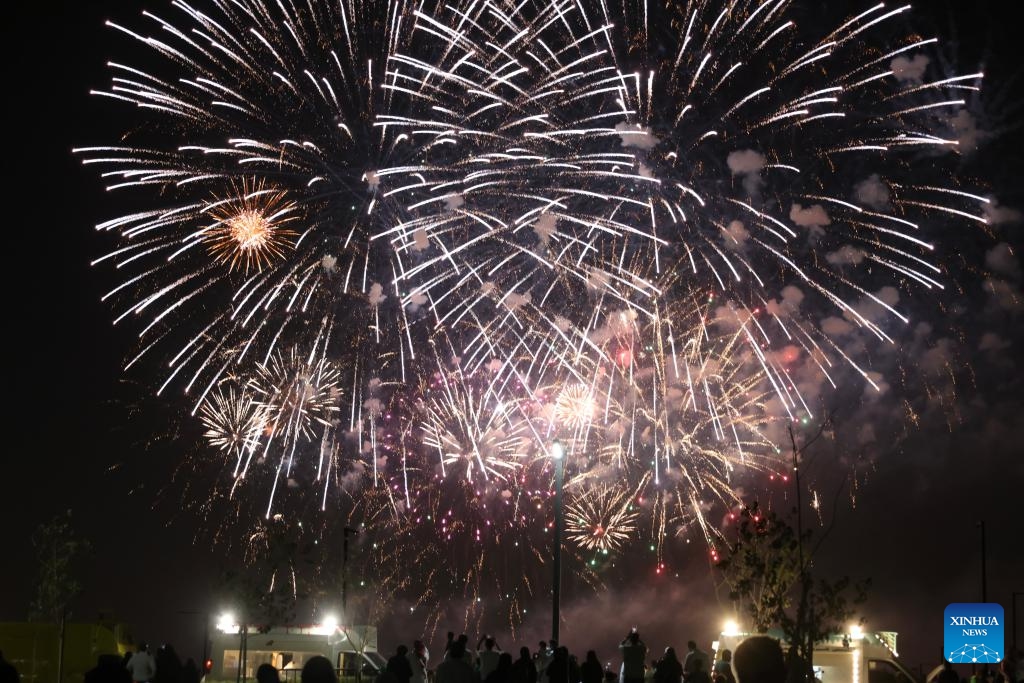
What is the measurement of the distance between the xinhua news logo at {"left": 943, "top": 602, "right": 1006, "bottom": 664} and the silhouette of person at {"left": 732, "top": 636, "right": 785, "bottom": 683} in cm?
1847

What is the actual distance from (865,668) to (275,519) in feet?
59.9

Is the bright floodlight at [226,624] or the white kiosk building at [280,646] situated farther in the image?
the white kiosk building at [280,646]

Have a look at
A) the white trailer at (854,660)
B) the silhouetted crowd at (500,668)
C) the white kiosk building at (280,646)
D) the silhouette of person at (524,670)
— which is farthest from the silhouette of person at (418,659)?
the white kiosk building at (280,646)

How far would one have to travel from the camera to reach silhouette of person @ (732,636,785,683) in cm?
610

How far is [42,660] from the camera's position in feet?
105

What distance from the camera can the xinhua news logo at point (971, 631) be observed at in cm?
2306

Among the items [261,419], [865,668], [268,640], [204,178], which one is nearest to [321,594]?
[268,640]

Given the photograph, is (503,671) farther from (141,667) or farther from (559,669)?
(141,667)

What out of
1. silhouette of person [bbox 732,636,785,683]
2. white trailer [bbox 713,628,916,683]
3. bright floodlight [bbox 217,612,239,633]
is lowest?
white trailer [bbox 713,628,916,683]

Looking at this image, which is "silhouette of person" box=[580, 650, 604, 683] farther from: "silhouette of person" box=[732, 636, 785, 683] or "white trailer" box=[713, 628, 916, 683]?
"silhouette of person" box=[732, 636, 785, 683]

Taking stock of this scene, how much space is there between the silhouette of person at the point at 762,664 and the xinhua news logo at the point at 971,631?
1847 cm

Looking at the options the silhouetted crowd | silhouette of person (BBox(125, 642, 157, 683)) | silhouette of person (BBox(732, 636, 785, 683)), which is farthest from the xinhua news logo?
silhouette of person (BBox(732, 636, 785, 683))

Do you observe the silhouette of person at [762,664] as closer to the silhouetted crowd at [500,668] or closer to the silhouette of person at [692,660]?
the silhouetted crowd at [500,668]

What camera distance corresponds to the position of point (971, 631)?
75.9 ft
